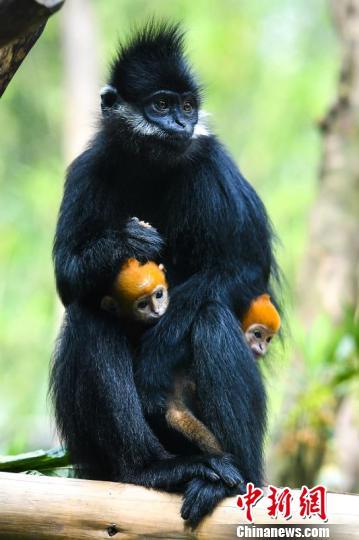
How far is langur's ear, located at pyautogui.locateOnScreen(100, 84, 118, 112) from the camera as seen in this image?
506 centimetres

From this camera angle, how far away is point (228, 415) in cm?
429

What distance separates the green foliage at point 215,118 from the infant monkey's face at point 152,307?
32.1 feet

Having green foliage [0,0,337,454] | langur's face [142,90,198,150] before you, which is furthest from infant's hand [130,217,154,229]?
green foliage [0,0,337,454]

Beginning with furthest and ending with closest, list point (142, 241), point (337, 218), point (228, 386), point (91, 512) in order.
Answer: point (337, 218) < point (142, 241) < point (228, 386) < point (91, 512)

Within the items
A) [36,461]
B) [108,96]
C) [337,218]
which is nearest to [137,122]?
[108,96]

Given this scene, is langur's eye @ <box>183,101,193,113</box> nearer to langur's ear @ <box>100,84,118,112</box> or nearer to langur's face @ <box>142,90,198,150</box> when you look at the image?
langur's face @ <box>142,90,198,150</box>

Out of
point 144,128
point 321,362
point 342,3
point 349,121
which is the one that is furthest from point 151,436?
point 342,3

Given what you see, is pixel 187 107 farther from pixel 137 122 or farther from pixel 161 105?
pixel 137 122

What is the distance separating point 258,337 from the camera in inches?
193

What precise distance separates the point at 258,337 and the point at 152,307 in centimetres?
66

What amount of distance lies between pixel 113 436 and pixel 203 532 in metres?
0.66

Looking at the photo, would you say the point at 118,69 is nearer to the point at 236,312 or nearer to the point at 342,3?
the point at 236,312

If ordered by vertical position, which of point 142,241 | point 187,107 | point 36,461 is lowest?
point 36,461

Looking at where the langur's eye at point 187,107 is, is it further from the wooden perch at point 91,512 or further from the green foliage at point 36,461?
the wooden perch at point 91,512
